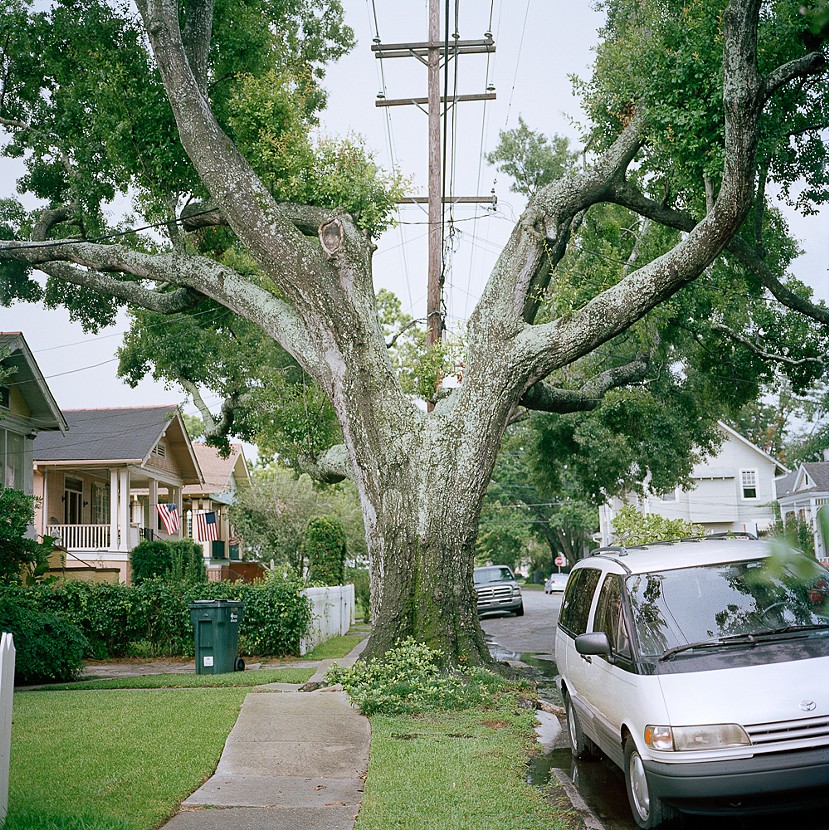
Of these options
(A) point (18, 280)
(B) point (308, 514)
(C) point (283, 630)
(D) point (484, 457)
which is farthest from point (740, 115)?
(B) point (308, 514)

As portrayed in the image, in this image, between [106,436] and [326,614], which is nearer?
[326,614]

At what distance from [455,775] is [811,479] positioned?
18.2 m

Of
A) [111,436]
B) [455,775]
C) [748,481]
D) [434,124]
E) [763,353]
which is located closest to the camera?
[455,775]

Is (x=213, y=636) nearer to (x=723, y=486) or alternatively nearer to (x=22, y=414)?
(x=22, y=414)

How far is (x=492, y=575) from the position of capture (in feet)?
103

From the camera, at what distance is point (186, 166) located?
1595 cm

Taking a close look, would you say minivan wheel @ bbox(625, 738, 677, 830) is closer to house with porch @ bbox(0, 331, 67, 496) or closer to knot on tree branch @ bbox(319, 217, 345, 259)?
knot on tree branch @ bbox(319, 217, 345, 259)

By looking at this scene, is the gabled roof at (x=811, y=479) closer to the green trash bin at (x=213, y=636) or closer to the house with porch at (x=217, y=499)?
the green trash bin at (x=213, y=636)

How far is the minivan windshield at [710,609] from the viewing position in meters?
6.36

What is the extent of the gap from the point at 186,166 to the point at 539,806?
1255 centimetres

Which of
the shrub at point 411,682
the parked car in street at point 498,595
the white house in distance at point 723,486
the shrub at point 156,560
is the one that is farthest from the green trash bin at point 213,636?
the white house in distance at point 723,486

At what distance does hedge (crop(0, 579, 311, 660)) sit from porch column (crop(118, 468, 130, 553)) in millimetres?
12741

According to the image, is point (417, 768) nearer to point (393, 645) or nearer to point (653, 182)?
point (393, 645)

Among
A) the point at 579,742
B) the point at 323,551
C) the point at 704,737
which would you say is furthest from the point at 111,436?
the point at 704,737
